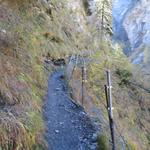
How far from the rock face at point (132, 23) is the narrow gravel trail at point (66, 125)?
90.3 m

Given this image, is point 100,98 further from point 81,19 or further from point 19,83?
point 81,19

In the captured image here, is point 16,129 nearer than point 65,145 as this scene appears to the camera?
Yes

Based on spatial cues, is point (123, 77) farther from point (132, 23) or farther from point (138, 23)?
point (132, 23)

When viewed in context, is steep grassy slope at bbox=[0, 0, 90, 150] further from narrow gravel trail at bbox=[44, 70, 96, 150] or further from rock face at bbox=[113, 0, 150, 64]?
rock face at bbox=[113, 0, 150, 64]

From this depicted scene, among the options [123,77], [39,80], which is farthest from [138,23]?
[39,80]

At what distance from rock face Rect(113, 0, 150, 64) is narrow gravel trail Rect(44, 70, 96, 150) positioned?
90.3m

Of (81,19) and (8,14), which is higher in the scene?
(81,19)

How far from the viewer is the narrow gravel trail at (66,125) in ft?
29.4

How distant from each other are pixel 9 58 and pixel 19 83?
1.28 metres

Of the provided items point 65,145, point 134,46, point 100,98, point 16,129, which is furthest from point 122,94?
point 134,46

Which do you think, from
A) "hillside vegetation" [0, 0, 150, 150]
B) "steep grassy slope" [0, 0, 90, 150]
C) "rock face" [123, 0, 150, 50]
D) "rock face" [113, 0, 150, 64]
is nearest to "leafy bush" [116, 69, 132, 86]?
"hillside vegetation" [0, 0, 150, 150]

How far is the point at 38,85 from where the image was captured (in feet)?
41.2

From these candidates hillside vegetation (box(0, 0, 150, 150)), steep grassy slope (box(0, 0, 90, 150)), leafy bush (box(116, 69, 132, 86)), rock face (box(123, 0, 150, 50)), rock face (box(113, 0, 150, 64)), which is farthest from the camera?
rock face (box(123, 0, 150, 50))

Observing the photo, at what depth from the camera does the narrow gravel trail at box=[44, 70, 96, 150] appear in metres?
8.97
